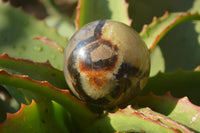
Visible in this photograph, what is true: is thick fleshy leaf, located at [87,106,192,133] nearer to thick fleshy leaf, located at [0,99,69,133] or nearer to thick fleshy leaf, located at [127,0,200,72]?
thick fleshy leaf, located at [0,99,69,133]

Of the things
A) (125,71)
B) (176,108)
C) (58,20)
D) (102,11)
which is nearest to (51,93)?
(125,71)

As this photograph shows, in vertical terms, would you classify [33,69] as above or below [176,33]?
below

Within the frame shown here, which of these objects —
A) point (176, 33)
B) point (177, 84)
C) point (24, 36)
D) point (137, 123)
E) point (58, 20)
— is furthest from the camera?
point (58, 20)

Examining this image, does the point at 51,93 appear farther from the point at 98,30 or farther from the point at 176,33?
the point at 176,33

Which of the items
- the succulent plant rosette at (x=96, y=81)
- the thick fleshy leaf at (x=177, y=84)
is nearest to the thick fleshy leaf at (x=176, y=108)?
the succulent plant rosette at (x=96, y=81)

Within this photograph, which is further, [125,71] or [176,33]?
[176,33]

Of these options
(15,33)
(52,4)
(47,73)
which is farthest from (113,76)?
(52,4)

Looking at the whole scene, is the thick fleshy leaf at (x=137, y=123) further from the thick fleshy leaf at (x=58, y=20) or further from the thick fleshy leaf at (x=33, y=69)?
the thick fleshy leaf at (x=58, y=20)

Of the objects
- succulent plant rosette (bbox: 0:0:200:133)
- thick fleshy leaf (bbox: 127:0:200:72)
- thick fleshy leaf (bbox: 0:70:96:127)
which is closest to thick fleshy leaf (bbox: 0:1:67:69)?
succulent plant rosette (bbox: 0:0:200:133)
